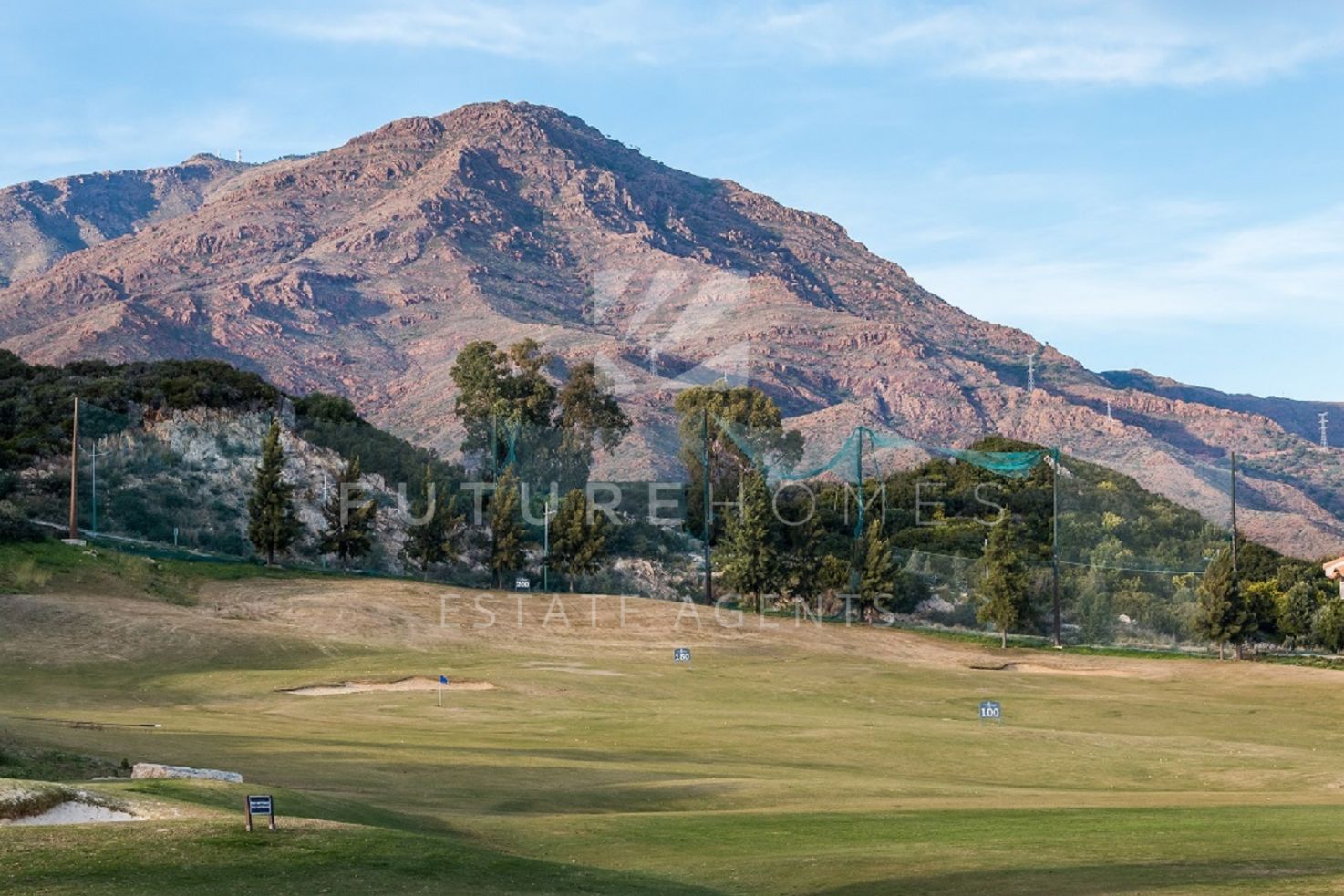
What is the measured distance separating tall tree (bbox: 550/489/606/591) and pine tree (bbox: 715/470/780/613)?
6.03 meters

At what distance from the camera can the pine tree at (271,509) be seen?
7450 cm

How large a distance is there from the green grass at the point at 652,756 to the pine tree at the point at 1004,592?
8.23ft

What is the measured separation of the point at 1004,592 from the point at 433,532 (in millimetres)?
26917

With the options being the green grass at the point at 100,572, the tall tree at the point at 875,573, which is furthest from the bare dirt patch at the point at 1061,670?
the green grass at the point at 100,572

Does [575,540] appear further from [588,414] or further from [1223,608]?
[588,414]

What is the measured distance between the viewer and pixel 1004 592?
74000 mm

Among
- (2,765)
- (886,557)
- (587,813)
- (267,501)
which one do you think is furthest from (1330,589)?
(2,765)

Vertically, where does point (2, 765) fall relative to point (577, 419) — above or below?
below

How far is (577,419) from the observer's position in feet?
400

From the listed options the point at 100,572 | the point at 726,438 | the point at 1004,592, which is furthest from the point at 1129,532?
the point at 100,572

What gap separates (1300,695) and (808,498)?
32.9 metres

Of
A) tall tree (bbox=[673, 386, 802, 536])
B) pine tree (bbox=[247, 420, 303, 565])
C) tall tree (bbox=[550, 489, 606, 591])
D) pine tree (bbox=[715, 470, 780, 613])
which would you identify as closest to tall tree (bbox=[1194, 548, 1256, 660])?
pine tree (bbox=[715, 470, 780, 613])

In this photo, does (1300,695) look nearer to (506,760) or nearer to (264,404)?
(506,760)

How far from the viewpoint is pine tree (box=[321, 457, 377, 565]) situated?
253ft
